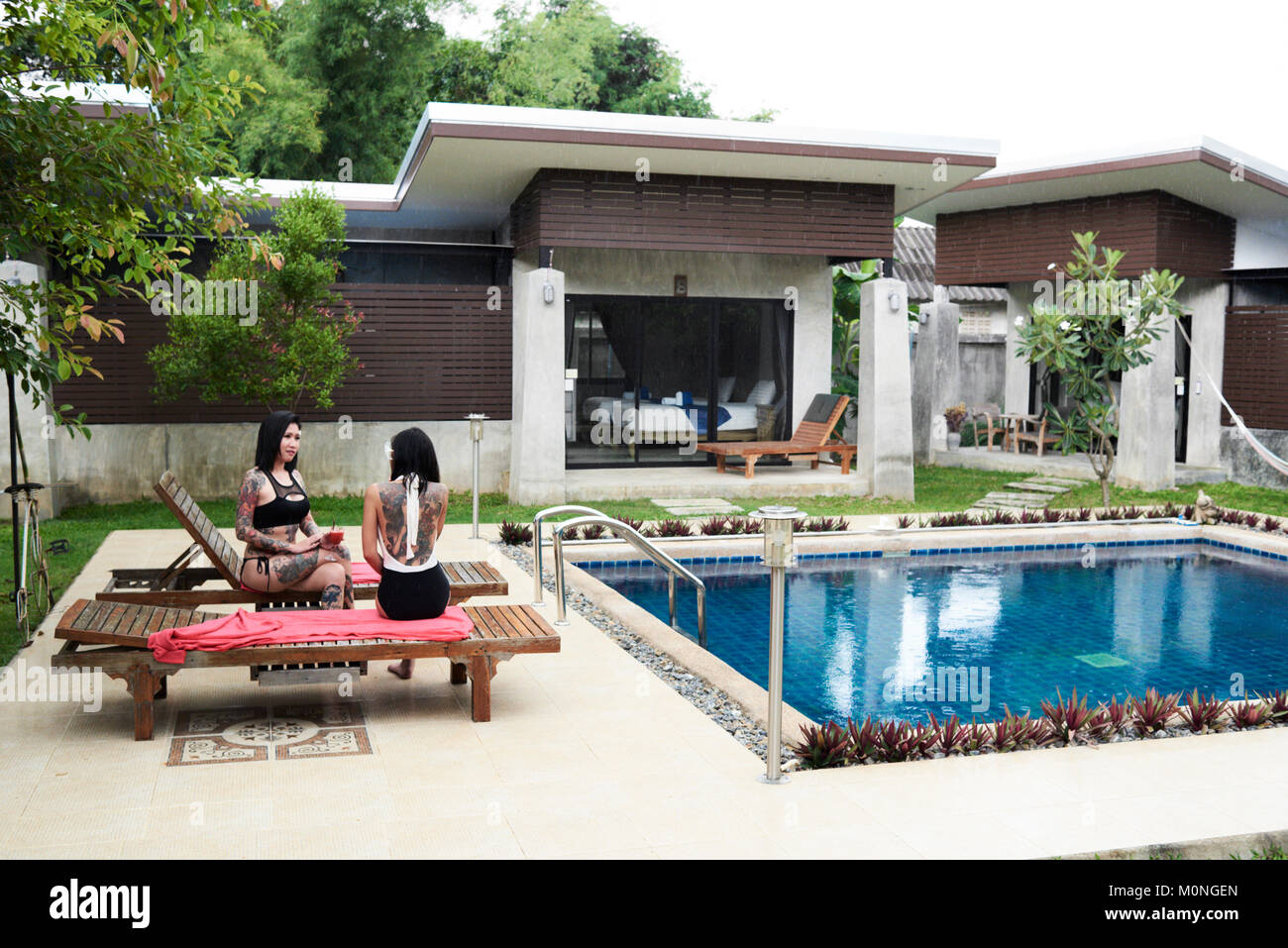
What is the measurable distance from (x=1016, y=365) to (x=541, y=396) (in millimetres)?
10274

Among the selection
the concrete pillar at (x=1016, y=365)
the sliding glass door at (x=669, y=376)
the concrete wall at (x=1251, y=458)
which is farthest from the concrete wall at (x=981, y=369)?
the sliding glass door at (x=669, y=376)

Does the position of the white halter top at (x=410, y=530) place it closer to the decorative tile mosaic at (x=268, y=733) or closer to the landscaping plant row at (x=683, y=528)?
the decorative tile mosaic at (x=268, y=733)

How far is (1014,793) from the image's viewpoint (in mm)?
Result: 5145

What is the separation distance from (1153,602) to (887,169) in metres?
6.55

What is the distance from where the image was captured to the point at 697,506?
14.5m

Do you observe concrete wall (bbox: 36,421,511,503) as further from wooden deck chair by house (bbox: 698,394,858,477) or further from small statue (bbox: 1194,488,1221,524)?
small statue (bbox: 1194,488,1221,524)

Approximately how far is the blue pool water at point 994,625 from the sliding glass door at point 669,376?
5.30 meters

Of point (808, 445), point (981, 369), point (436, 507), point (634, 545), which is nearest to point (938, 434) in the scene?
point (981, 369)

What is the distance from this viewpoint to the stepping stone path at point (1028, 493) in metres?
15.1

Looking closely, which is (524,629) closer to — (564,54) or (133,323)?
(133,323)

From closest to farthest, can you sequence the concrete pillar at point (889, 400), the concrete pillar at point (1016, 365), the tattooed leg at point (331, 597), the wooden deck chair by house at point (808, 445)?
the tattooed leg at point (331, 597) < the concrete pillar at point (889, 400) < the wooden deck chair by house at point (808, 445) < the concrete pillar at point (1016, 365)

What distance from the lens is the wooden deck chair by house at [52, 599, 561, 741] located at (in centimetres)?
566

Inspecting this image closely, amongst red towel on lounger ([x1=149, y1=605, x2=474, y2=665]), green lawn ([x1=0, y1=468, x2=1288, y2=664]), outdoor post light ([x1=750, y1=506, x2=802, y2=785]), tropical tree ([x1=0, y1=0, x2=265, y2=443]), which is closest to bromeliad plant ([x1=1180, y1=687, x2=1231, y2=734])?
outdoor post light ([x1=750, y1=506, x2=802, y2=785])

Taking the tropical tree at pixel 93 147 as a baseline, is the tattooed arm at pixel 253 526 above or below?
below
